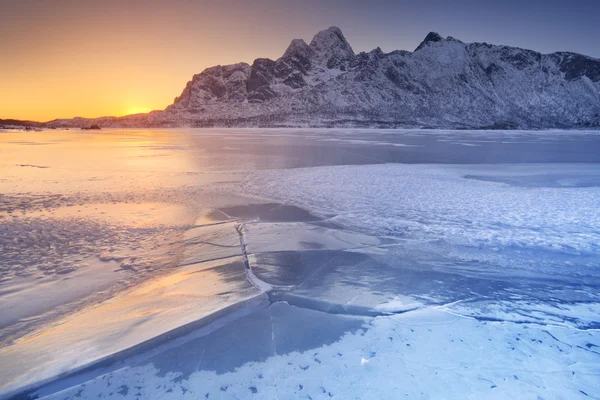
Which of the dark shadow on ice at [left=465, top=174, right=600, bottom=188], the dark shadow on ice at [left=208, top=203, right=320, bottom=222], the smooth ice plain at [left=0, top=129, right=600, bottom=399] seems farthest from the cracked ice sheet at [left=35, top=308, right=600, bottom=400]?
the dark shadow on ice at [left=465, top=174, right=600, bottom=188]

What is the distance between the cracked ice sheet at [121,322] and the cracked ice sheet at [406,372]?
14.9 inches

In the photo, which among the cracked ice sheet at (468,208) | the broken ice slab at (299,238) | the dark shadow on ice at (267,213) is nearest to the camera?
the cracked ice sheet at (468,208)

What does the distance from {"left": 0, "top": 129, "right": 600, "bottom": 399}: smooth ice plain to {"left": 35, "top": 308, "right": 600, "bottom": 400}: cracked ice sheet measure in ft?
0.05

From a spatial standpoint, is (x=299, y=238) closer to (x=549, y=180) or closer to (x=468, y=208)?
(x=468, y=208)

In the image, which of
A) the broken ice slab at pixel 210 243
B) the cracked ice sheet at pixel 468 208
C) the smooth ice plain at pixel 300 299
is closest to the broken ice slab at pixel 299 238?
the smooth ice plain at pixel 300 299

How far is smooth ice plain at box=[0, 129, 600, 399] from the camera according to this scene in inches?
110

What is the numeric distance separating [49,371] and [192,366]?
3.62ft

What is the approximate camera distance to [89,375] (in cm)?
282

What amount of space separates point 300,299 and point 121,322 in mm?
1824

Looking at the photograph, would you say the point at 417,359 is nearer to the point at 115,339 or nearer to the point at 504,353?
the point at 504,353

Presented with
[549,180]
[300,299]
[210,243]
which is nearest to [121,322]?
[300,299]

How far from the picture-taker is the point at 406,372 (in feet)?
9.39

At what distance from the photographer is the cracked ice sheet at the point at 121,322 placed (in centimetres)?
293

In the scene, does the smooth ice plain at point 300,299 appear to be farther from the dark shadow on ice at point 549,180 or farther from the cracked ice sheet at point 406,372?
the dark shadow on ice at point 549,180
